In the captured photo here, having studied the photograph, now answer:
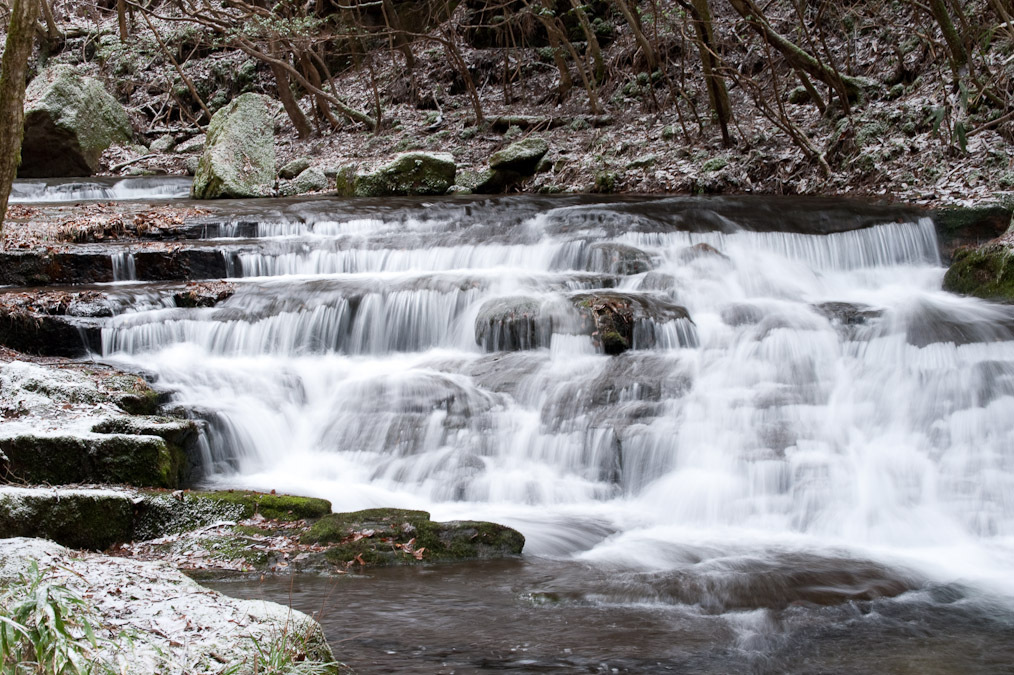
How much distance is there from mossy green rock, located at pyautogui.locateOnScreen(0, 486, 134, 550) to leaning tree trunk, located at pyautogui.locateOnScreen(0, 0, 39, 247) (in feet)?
8.37

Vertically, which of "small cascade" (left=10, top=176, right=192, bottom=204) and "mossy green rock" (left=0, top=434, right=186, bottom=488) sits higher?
"small cascade" (left=10, top=176, right=192, bottom=204)

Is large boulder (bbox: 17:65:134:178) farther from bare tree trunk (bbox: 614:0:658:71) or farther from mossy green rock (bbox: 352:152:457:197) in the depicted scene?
bare tree trunk (bbox: 614:0:658:71)

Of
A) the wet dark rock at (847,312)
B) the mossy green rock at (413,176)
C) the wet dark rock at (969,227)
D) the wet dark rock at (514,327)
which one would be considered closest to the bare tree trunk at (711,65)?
the wet dark rock at (969,227)

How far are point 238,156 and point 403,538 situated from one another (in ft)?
44.4

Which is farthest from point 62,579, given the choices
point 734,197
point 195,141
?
point 195,141

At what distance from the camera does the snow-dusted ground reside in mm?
3006

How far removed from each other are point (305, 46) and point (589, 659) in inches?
697

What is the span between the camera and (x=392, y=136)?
2066 cm

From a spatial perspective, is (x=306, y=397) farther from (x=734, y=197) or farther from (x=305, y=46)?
(x=305, y=46)

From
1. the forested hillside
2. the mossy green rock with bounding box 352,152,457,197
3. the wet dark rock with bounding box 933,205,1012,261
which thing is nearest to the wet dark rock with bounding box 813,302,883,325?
the wet dark rock with bounding box 933,205,1012,261

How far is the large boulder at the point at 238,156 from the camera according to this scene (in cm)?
1681

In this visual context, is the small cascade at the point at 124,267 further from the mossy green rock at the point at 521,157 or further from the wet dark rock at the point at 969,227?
the wet dark rock at the point at 969,227

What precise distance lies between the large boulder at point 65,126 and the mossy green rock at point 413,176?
8435mm

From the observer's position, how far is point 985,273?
9969 mm
